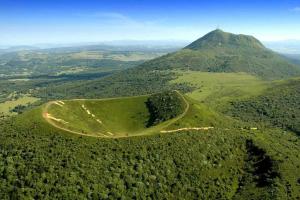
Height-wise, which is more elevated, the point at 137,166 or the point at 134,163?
the point at 134,163

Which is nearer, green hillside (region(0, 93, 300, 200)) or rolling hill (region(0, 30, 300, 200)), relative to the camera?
green hillside (region(0, 93, 300, 200))

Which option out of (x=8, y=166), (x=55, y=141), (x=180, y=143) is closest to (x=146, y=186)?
(x=180, y=143)

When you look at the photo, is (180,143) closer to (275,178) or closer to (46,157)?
(275,178)

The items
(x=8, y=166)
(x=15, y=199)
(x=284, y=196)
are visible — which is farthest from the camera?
(x=284, y=196)

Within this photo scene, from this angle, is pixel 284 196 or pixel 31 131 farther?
pixel 31 131

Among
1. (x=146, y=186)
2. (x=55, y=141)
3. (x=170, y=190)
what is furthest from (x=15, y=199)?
(x=170, y=190)

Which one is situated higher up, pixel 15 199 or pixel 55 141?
pixel 55 141

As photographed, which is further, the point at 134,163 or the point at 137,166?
the point at 134,163

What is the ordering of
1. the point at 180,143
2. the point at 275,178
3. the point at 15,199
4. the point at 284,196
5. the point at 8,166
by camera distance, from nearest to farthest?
1. the point at 15,199
2. the point at 8,166
3. the point at 284,196
4. the point at 275,178
5. the point at 180,143

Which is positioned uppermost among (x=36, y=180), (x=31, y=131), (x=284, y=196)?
(x=31, y=131)

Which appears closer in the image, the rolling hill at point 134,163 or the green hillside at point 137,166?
the green hillside at point 137,166
